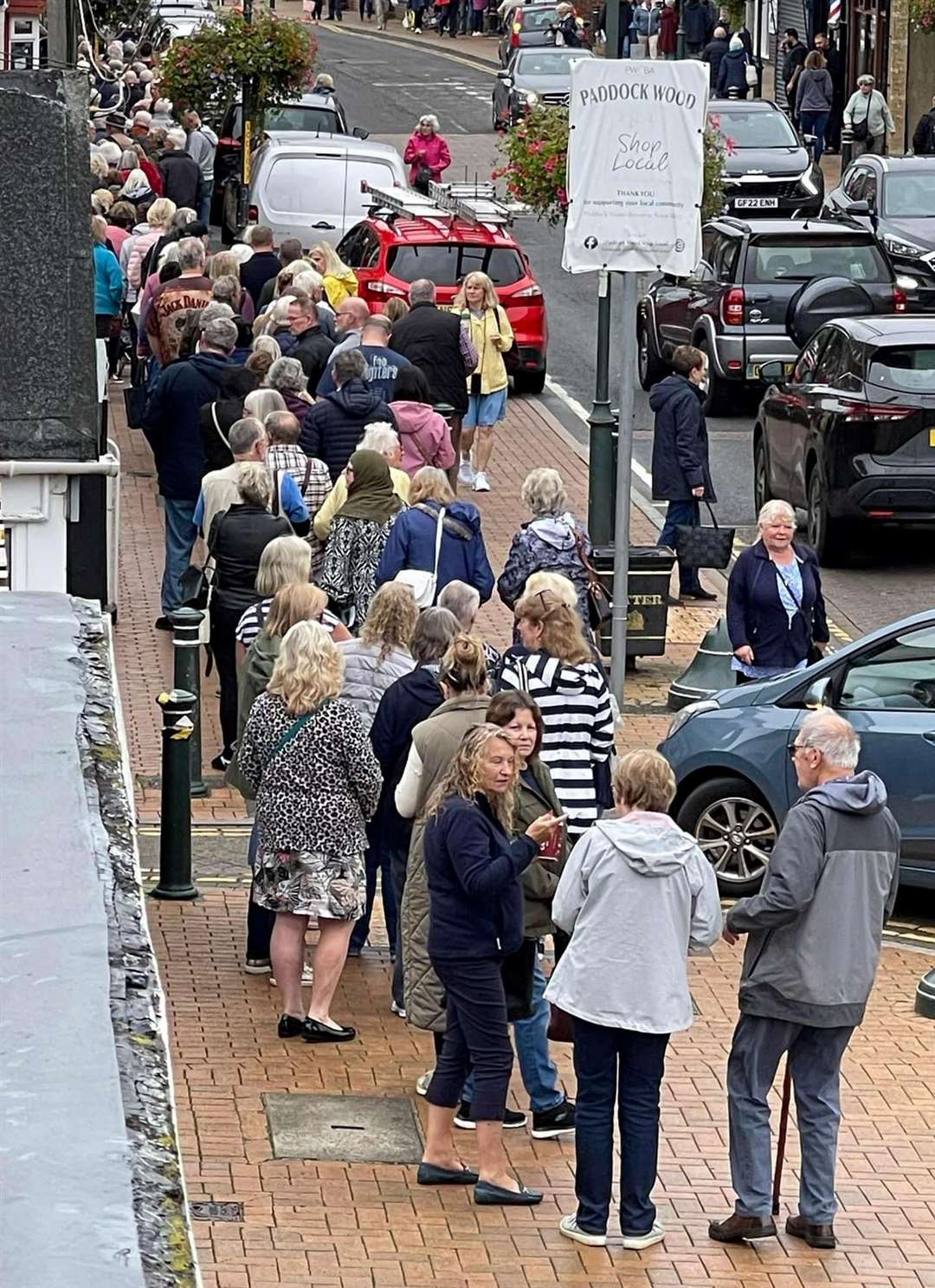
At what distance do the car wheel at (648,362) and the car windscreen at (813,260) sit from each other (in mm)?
1479

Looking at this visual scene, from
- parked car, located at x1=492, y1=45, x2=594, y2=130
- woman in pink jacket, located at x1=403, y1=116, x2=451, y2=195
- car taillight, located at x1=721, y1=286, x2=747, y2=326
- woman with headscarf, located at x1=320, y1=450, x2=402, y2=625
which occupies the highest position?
parked car, located at x1=492, y1=45, x2=594, y2=130

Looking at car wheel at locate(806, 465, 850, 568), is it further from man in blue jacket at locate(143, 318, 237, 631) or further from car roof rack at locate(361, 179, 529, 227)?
car roof rack at locate(361, 179, 529, 227)

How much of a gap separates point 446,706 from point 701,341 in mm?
15777

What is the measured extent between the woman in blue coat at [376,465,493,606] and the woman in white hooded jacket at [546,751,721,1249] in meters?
4.63

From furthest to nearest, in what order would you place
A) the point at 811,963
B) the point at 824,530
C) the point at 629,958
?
the point at 824,530
the point at 811,963
the point at 629,958

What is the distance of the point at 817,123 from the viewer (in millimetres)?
44938

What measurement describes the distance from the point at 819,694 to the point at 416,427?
4.34 metres

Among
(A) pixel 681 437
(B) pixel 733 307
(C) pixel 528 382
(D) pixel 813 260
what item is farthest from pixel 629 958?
(C) pixel 528 382

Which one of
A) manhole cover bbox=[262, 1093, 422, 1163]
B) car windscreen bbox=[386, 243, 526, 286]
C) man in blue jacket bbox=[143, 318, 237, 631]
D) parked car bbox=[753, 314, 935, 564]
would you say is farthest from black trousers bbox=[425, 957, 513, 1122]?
car windscreen bbox=[386, 243, 526, 286]

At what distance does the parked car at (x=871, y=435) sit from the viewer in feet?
59.3

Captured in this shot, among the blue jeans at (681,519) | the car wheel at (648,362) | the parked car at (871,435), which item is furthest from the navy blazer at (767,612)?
the car wheel at (648,362)

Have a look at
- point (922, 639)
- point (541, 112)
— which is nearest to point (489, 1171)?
point (922, 639)

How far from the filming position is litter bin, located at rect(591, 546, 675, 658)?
15.7 metres

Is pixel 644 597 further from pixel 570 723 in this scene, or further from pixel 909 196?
pixel 909 196
